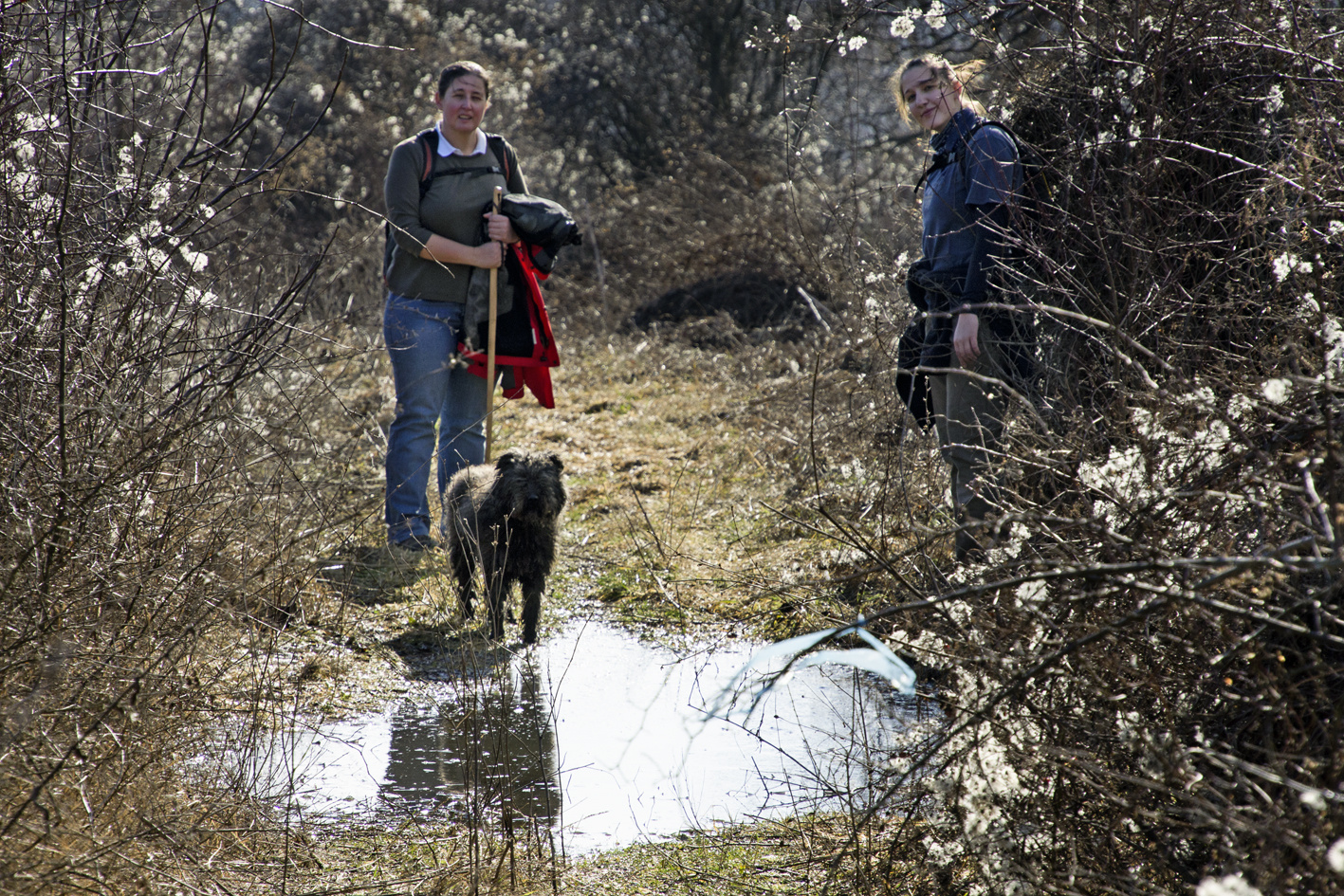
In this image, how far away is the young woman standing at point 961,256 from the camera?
4684 mm

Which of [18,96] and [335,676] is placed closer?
[18,96]

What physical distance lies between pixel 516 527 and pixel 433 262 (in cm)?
167

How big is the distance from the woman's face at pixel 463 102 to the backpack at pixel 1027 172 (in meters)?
2.74

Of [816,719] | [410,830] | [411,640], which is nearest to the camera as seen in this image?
[410,830]

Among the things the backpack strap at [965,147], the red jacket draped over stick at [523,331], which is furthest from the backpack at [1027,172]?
the red jacket draped over stick at [523,331]

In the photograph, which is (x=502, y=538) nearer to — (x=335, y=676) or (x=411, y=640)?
(x=411, y=640)

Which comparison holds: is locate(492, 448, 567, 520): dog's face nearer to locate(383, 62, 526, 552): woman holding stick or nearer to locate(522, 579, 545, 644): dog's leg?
locate(522, 579, 545, 644): dog's leg

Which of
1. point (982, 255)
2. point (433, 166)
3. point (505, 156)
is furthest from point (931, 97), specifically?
point (433, 166)

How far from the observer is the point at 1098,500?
300cm

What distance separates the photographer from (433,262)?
639 cm

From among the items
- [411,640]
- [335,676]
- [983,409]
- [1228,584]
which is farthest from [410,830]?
[983,409]

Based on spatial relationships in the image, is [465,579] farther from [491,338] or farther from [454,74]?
[454,74]

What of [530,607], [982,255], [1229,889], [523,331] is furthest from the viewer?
[523,331]

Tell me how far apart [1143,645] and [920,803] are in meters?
0.71
